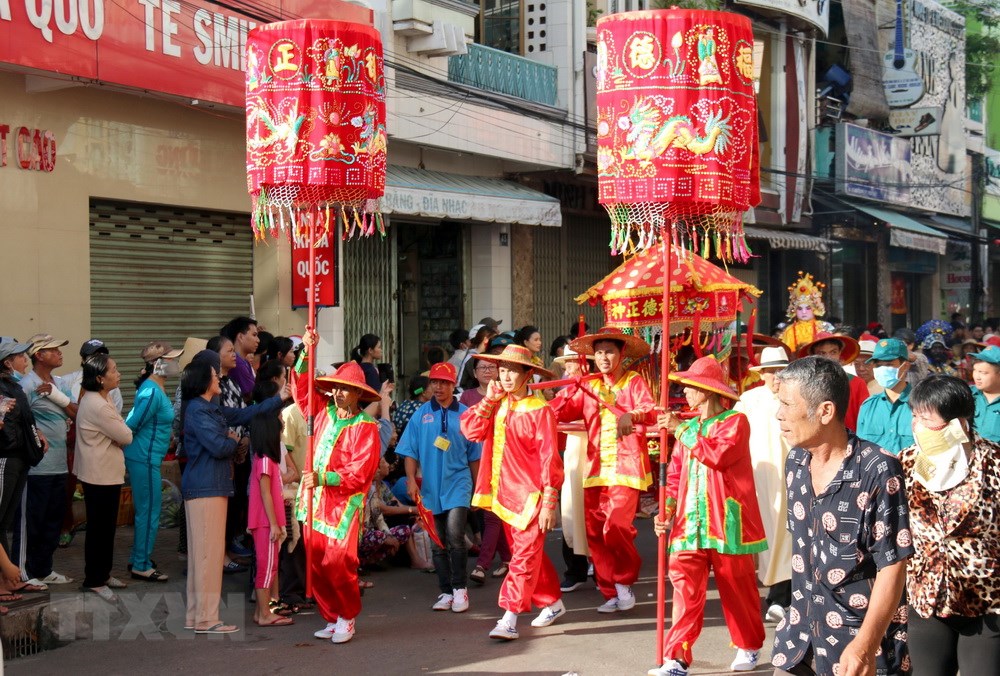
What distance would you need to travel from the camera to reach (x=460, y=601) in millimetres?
8250


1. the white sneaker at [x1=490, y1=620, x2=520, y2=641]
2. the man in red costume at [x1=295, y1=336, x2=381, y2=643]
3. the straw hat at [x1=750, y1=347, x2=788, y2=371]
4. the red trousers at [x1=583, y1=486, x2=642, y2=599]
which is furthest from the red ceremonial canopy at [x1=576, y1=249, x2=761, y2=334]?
the white sneaker at [x1=490, y1=620, x2=520, y2=641]

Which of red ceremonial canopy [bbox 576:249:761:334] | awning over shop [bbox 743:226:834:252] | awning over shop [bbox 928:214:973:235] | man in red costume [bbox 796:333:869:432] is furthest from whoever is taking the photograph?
awning over shop [bbox 928:214:973:235]

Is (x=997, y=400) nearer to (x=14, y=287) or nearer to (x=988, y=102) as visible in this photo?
(x=14, y=287)

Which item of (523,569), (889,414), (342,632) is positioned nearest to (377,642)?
(342,632)

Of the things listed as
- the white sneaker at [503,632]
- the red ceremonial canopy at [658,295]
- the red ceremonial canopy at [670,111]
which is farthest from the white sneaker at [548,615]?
the red ceremonial canopy at [658,295]

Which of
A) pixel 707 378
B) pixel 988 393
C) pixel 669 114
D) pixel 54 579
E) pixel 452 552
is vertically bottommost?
pixel 54 579

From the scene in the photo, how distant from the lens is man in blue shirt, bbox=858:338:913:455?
7.66 metres

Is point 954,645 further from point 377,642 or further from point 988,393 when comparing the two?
point 377,642

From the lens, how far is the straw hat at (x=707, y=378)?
6668mm

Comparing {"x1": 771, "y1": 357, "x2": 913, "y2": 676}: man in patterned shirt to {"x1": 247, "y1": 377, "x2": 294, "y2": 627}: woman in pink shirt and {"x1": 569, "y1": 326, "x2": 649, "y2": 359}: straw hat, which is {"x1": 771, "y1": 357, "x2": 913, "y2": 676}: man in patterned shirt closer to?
{"x1": 247, "y1": 377, "x2": 294, "y2": 627}: woman in pink shirt

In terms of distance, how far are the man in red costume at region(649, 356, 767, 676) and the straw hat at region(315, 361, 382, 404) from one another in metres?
1.96

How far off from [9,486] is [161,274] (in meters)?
4.88

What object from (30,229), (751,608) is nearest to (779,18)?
(30,229)

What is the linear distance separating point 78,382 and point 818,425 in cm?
736
